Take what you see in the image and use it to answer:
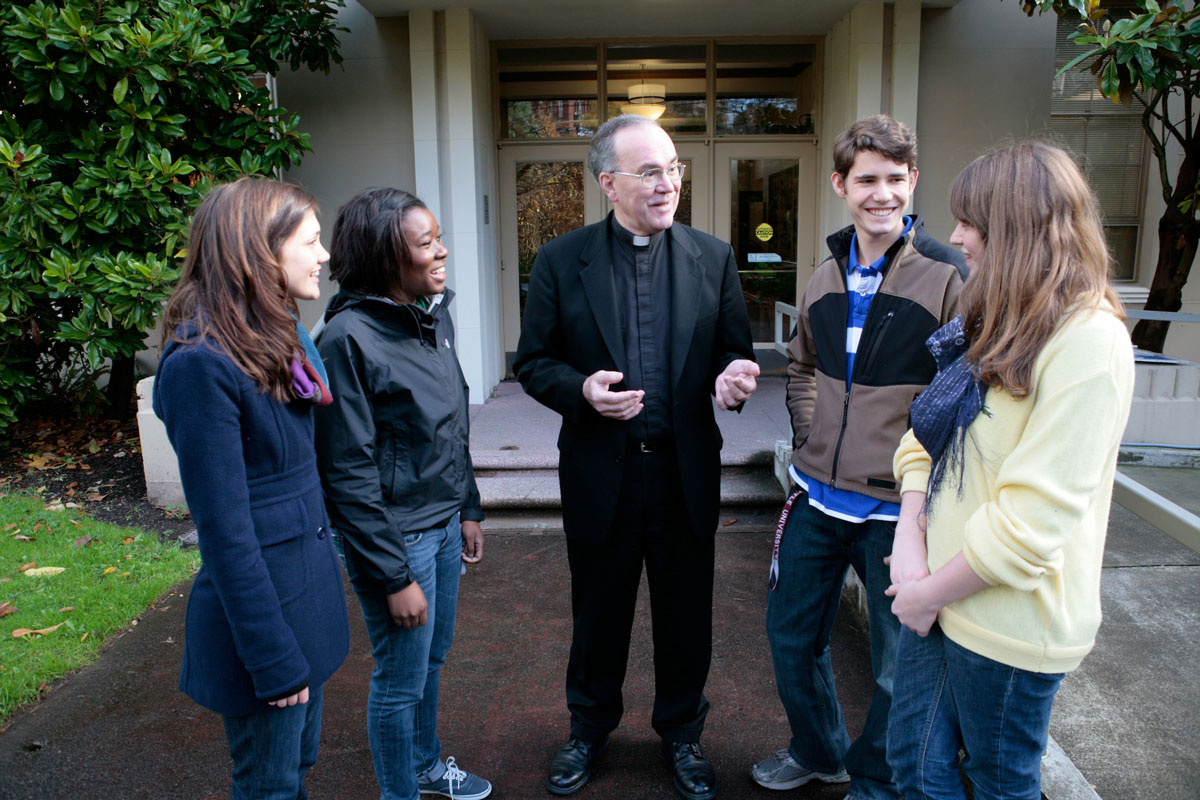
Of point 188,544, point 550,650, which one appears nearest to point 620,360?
point 550,650

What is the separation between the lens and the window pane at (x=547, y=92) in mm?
8906

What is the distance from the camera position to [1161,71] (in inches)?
220

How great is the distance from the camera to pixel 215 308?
1.85 m

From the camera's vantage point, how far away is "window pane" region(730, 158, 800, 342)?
29.8 ft

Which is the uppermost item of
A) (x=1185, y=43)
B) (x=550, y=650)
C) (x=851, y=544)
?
(x=1185, y=43)

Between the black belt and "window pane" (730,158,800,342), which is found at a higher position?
"window pane" (730,158,800,342)

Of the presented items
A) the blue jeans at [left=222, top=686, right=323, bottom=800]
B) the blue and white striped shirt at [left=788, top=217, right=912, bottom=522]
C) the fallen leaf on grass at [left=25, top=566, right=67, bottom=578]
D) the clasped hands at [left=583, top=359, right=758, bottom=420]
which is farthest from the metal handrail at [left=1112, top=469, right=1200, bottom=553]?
the fallen leaf on grass at [left=25, top=566, right=67, bottom=578]

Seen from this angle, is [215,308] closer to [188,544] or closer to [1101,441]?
[1101,441]

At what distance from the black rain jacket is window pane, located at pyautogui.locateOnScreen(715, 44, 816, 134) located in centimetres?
720

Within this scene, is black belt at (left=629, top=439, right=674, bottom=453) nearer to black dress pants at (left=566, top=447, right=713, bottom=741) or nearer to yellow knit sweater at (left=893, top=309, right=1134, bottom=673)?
black dress pants at (left=566, top=447, right=713, bottom=741)

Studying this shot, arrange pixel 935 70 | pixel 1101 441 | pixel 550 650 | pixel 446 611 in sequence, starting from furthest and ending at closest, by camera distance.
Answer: pixel 935 70, pixel 550 650, pixel 446 611, pixel 1101 441

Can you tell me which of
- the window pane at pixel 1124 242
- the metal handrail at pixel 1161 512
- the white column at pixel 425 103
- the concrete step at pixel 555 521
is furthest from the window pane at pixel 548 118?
the metal handrail at pixel 1161 512

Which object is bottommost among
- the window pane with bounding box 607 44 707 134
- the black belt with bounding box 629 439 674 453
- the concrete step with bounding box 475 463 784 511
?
the concrete step with bounding box 475 463 784 511

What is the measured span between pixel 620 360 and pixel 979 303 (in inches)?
47.3
